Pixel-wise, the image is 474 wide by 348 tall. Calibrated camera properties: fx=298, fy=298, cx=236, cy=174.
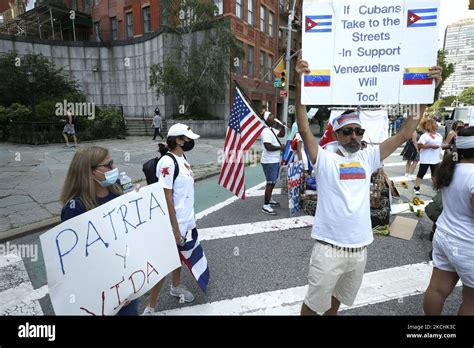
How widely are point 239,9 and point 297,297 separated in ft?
80.1

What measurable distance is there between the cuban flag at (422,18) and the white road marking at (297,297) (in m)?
2.67

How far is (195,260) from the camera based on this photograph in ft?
10.4

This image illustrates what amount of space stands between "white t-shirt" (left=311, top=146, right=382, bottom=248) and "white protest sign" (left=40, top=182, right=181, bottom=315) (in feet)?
4.36

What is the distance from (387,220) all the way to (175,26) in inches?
829

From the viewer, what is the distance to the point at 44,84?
69.0 ft

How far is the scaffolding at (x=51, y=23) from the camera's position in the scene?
89.0ft

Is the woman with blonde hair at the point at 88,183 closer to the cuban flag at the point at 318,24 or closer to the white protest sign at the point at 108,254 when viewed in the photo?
the white protest sign at the point at 108,254

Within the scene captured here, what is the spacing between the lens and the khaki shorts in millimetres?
2211

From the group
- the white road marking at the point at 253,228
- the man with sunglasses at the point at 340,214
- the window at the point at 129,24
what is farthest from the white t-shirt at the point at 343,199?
the window at the point at 129,24

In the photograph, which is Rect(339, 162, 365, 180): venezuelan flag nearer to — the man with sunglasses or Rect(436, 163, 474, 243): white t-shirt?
the man with sunglasses

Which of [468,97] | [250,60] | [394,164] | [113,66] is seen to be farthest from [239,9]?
[468,97]

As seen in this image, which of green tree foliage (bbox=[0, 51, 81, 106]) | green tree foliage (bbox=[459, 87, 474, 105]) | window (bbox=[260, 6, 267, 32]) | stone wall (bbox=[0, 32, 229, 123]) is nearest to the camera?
green tree foliage (bbox=[0, 51, 81, 106])

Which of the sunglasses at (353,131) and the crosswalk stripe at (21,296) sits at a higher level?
the sunglasses at (353,131)

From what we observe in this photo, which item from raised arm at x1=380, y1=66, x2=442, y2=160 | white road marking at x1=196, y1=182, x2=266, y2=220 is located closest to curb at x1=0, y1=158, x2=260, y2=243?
white road marking at x1=196, y1=182, x2=266, y2=220
